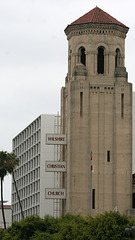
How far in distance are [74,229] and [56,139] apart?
34.9m

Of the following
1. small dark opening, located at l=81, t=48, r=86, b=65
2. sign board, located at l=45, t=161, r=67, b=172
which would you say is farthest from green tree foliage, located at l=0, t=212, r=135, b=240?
small dark opening, located at l=81, t=48, r=86, b=65

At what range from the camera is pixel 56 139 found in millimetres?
116875

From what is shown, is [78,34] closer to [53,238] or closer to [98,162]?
[98,162]

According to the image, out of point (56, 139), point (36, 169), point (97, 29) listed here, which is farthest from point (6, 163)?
point (36, 169)

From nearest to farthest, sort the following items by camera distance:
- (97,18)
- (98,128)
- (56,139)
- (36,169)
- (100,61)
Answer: (98,128) → (56,139) → (97,18) → (100,61) → (36,169)

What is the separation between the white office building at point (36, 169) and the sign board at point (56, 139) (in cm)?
3234

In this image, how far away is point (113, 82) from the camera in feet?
384

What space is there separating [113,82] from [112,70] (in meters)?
2.26

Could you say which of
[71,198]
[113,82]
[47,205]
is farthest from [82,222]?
[47,205]

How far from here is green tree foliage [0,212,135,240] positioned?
76381 mm

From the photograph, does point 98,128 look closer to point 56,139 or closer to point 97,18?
point 56,139

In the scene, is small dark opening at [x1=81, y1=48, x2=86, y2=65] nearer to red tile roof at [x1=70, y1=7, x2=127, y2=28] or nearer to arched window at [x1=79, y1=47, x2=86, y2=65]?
arched window at [x1=79, y1=47, x2=86, y2=65]

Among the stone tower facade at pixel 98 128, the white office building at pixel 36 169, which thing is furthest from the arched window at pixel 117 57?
the white office building at pixel 36 169

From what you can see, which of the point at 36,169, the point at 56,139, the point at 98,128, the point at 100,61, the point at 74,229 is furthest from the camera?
the point at 36,169
